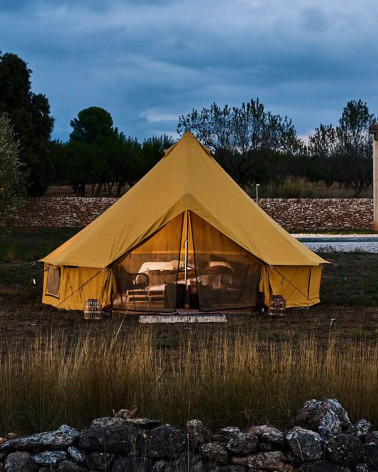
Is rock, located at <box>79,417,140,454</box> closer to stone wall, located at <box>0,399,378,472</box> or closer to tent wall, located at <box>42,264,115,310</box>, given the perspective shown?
stone wall, located at <box>0,399,378,472</box>

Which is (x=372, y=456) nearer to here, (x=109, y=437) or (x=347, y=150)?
(x=109, y=437)

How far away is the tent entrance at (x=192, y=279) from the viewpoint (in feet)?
34.1

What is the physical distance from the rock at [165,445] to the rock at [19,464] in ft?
1.98

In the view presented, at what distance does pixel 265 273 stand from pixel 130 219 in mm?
1946

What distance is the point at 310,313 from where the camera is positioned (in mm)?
10320

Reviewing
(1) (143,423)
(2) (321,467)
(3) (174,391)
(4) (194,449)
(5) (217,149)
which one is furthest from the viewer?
(5) (217,149)

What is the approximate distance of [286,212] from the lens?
96.6 feet

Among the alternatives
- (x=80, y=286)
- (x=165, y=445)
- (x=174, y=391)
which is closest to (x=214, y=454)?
(x=165, y=445)

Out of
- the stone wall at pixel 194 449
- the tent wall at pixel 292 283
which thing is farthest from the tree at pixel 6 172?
the stone wall at pixel 194 449

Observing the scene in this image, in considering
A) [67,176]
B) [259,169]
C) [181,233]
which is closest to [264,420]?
[181,233]

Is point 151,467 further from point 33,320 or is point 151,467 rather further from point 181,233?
point 181,233

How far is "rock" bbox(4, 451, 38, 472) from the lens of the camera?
13.8 ft

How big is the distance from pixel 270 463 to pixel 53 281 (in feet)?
23.7

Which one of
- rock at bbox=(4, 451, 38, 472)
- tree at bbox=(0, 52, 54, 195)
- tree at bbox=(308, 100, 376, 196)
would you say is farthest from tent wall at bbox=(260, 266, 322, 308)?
tree at bbox=(308, 100, 376, 196)
